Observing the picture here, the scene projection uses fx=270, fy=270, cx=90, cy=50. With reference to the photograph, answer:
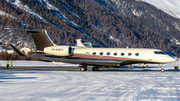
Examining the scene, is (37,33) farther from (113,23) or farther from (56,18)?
(113,23)

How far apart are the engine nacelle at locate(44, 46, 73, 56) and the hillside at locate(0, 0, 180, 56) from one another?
295ft

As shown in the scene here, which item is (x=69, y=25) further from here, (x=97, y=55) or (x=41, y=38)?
(x=97, y=55)

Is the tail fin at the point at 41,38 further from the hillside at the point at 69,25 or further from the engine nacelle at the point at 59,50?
the hillside at the point at 69,25

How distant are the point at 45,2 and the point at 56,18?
19.3 metres

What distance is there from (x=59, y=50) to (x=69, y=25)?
4887 inches

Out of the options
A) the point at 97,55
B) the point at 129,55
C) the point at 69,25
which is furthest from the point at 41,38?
the point at 69,25

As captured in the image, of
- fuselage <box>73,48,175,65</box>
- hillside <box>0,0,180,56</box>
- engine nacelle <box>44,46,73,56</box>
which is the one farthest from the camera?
hillside <box>0,0,180,56</box>

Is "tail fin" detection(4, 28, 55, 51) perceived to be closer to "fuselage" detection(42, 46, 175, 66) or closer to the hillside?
"fuselage" detection(42, 46, 175, 66)

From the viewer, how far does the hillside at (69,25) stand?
441 feet

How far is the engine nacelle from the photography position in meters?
34.8

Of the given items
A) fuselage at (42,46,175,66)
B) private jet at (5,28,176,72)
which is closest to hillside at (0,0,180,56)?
private jet at (5,28,176,72)

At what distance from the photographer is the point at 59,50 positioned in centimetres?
3500

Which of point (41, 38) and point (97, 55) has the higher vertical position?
point (41, 38)

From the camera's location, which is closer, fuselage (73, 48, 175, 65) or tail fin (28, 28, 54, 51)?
fuselage (73, 48, 175, 65)
